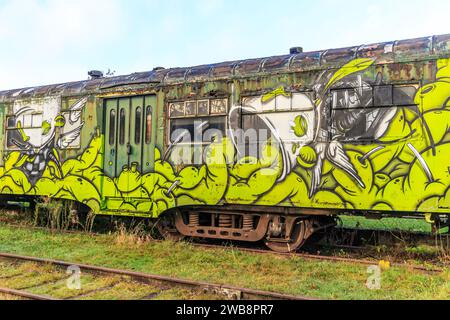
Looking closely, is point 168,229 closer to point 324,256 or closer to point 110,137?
point 110,137

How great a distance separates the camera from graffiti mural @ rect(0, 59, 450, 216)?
6453 millimetres

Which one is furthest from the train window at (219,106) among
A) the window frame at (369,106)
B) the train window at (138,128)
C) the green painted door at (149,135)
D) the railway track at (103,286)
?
the railway track at (103,286)

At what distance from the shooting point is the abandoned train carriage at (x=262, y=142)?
6566 mm

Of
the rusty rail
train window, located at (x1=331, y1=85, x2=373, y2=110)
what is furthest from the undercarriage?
the rusty rail

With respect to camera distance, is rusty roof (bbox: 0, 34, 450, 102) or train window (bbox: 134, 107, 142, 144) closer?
rusty roof (bbox: 0, 34, 450, 102)

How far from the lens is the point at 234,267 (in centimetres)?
666

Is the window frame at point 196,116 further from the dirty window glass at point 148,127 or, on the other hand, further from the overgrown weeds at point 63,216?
the overgrown weeds at point 63,216

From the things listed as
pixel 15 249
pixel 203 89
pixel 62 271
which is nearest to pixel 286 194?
pixel 203 89

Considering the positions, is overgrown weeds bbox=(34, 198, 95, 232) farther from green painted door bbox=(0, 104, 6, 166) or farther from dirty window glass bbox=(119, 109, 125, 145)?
dirty window glass bbox=(119, 109, 125, 145)

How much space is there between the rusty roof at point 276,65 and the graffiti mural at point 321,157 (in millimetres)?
230

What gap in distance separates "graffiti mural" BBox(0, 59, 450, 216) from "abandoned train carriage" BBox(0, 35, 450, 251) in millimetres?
18

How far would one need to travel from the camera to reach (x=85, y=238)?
9.07m

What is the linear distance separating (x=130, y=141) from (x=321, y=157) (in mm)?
4062
